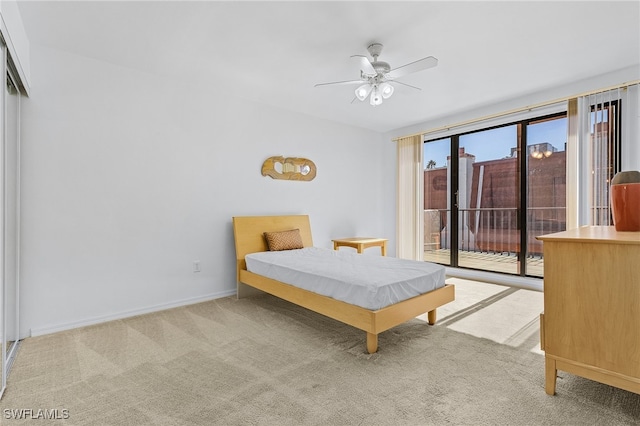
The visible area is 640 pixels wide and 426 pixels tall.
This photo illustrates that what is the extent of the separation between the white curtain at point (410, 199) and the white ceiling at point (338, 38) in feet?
Result: 5.58

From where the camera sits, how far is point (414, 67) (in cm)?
262

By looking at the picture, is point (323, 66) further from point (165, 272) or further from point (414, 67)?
point (165, 272)

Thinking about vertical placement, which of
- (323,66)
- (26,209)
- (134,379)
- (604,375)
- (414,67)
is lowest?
(134,379)

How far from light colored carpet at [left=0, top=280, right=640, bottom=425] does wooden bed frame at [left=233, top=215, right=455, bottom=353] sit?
8.9 inches

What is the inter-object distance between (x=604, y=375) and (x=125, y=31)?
402cm

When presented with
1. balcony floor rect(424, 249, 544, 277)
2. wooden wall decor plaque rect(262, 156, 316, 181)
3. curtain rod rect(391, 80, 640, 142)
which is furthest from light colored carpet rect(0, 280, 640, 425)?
curtain rod rect(391, 80, 640, 142)

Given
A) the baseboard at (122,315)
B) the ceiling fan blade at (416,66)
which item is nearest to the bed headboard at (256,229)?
the baseboard at (122,315)

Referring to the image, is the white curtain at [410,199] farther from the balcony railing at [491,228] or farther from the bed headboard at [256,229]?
the bed headboard at [256,229]

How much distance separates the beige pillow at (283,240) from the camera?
4007 mm

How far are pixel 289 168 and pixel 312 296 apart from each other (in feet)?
7.86

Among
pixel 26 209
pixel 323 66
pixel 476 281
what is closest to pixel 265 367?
pixel 26 209

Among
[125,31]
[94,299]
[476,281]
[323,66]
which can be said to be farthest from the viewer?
[476,281]
